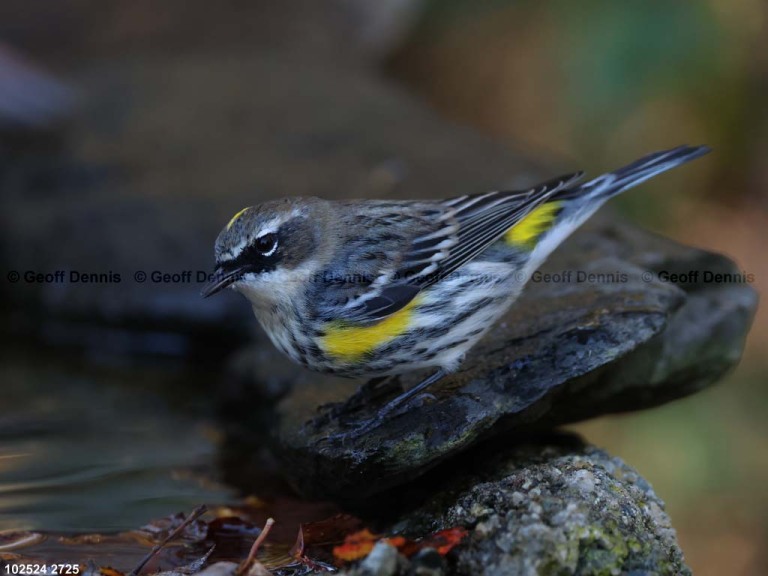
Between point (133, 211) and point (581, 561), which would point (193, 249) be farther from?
point (581, 561)

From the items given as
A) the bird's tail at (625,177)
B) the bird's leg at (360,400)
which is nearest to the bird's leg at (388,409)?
the bird's leg at (360,400)

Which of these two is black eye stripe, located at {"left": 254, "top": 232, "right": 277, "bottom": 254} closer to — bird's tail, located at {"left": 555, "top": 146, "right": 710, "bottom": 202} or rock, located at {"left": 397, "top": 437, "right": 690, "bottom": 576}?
rock, located at {"left": 397, "top": 437, "right": 690, "bottom": 576}

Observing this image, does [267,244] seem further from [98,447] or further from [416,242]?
[98,447]

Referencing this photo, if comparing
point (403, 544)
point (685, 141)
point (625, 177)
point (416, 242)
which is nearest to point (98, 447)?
point (416, 242)

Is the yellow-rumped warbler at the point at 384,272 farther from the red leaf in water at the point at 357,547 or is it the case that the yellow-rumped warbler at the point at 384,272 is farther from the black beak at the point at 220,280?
the red leaf in water at the point at 357,547

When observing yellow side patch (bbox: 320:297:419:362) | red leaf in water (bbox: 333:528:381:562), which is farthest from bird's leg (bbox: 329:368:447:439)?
red leaf in water (bbox: 333:528:381:562)

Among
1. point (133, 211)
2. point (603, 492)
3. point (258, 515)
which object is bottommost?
point (603, 492)

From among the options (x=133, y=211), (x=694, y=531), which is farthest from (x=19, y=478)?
(x=694, y=531)
